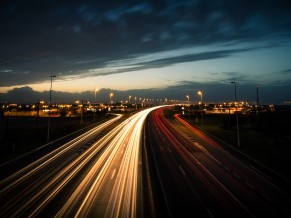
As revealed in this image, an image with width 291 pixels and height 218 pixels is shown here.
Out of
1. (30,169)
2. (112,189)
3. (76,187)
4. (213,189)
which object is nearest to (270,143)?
(213,189)

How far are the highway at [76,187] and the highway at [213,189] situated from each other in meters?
2.72

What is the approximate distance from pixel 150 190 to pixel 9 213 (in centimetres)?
1123

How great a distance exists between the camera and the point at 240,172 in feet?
88.1

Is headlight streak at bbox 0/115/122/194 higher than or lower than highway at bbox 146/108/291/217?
higher

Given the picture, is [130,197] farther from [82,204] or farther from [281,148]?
[281,148]

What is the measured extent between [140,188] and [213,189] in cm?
673

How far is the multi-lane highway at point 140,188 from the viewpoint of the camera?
17478 mm

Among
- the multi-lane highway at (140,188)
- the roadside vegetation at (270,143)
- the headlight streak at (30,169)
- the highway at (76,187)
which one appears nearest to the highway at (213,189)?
the multi-lane highway at (140,188)

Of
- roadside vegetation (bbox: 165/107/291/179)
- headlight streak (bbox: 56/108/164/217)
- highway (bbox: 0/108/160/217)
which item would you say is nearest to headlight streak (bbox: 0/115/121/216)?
highway (bbox: 0/108/160/217)

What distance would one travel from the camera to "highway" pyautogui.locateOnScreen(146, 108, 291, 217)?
17.7 meters

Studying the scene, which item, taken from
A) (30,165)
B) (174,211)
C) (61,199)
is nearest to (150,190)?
(174,211)

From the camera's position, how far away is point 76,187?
71.3 feet

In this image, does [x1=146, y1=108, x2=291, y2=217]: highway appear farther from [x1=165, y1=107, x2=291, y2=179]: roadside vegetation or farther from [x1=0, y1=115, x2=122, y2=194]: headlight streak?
[x1=0, y1=115, x2=122, y2=194]: headlight streak

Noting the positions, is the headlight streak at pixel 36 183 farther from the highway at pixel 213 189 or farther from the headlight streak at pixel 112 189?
the highway at pixel 213 189
